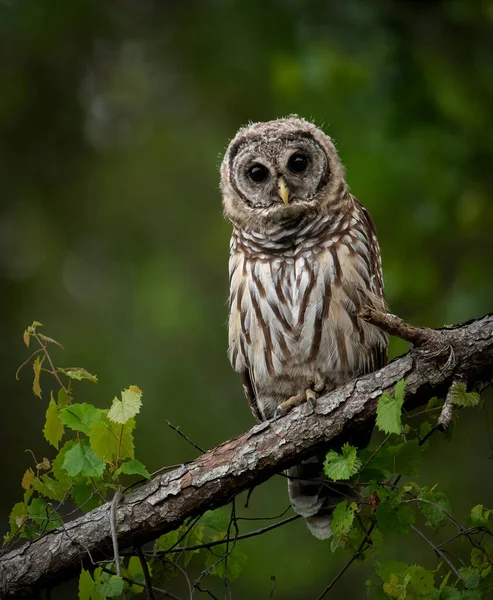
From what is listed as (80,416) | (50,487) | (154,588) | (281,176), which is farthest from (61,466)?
(281,176)

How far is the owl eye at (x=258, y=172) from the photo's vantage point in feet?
15.1

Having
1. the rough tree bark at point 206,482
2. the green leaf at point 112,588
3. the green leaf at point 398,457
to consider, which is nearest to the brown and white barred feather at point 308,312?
the rough tree bark at point 206,482

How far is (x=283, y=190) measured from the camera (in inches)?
172

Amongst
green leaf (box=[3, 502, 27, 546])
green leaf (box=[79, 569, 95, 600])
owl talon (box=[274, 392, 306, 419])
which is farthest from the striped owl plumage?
green leaf (box=[79, 569, 95, 600])

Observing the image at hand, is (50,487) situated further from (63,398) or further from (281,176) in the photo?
(281,176)

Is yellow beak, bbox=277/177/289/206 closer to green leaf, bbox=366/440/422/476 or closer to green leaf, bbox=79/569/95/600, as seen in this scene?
green leaf, bbox=366/440/422/476

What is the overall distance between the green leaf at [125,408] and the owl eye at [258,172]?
1.91 meters

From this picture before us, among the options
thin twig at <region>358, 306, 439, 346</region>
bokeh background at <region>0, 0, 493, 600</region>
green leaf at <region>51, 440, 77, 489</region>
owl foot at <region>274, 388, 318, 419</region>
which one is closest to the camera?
thin twig at <region>358, 306, 439, 346</region>

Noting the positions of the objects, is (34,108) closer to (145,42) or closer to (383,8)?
(145,42)

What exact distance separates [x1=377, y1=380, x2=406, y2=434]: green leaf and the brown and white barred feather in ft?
3.75

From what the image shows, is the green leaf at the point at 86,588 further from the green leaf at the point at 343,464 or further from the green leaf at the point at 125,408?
the green leaf at the point at 343,464

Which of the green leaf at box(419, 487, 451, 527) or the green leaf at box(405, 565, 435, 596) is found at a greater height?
the green leaf at box(419, 487, 451, 527)

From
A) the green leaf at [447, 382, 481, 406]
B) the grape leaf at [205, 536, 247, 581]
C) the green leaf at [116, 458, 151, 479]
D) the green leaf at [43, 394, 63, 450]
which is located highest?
the green leaf at [43, 394, 63, 450]

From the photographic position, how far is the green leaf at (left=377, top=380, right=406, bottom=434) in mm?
2889
